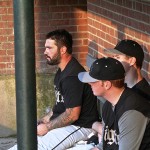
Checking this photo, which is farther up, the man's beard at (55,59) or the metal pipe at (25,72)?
the metal pipe at (25,72)

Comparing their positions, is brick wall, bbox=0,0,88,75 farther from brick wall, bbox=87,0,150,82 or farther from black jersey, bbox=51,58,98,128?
black jersey, bbox=51,58,98,128

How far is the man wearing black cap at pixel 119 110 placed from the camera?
3.89 meters

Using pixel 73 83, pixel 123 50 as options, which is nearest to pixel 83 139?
pixel 73 83

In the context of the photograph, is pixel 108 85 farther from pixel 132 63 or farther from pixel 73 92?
pixel 73 92

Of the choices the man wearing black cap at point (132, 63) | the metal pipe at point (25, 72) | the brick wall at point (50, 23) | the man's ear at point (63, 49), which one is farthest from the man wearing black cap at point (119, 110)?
the brick wall at point (50, 23)

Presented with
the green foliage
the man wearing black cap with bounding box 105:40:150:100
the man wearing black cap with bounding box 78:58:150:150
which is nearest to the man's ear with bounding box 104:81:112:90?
the man wearing black cap with bounding box 78:58:150:150

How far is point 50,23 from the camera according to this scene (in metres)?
7.73

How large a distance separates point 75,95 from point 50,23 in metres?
Answer: 2.58

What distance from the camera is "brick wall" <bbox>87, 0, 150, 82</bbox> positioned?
218 inches

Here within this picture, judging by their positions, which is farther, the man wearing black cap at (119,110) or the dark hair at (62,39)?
the dark hair at (62,39)

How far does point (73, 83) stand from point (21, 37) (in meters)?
2.77

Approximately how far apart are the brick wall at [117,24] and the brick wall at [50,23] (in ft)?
0.89

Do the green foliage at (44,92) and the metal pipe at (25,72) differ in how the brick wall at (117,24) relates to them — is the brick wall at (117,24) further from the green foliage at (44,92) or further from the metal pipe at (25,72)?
the metal pipe at (25,72)

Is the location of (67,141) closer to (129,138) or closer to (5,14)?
(129,138)
